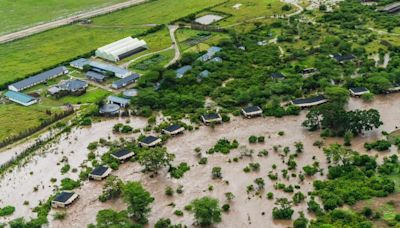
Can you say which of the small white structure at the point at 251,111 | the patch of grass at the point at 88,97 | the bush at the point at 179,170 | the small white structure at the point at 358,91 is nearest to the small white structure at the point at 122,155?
the bush at the point at 179,170

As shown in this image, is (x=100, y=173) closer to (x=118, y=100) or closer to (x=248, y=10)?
(x=118, y=100)

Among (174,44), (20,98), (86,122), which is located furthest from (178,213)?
(174,44)

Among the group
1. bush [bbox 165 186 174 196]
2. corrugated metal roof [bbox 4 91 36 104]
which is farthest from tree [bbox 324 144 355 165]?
corrugated metal roof [bbox 4 91 36 104]

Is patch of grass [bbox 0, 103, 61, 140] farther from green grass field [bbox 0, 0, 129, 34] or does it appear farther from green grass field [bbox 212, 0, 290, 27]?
green grass field [bbox 212, 0, 290, 27]

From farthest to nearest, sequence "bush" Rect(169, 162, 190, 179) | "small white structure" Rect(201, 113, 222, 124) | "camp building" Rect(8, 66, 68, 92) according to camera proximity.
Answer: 1. "camp building" Rect(8, 66, 68, 92)
2. "small white structure" Rect(201, 113, 222, 124)
3. "bush" Rect(169, 162, 190, 179)

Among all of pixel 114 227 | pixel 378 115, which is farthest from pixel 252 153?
pixel 114 227

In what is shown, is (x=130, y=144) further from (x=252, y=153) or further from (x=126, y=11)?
(x=126, y=11)
